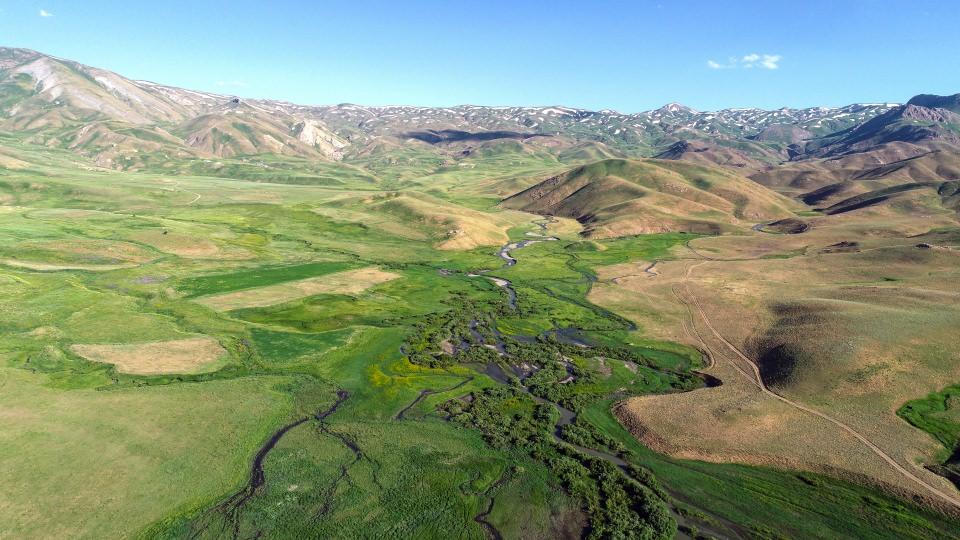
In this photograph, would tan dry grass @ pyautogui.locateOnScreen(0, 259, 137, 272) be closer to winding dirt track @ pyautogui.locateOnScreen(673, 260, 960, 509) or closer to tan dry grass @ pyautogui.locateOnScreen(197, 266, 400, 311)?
tan dry grass @ pyautogui.locateOnScreen(197, 266, 400, 311)

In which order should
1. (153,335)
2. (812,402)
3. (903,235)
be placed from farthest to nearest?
1. (903,235)
2. (153,335)
3. (812,402)

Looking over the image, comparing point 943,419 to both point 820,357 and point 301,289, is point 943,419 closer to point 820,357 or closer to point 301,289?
point 820,357

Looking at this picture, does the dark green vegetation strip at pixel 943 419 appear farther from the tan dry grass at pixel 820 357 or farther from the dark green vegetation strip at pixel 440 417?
the dark green vegetation strip at pixel 440 417

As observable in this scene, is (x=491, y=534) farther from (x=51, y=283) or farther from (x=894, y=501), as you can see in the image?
(x=51, y=283)

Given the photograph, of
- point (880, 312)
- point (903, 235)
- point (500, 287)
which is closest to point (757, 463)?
point (880, 312)

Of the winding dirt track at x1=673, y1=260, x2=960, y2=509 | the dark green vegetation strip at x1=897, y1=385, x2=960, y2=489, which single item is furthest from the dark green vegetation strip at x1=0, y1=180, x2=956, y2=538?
the dark green vegetation strip at x1=897, y1=385, x2=960, y2=489

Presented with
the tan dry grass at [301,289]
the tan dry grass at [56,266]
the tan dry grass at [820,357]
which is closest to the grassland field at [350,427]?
the tan dry grass at [56,266]
